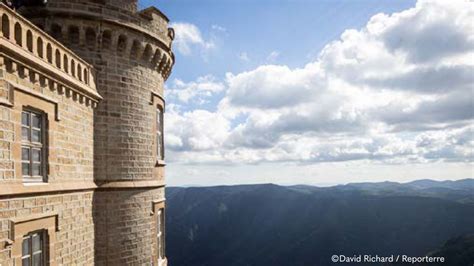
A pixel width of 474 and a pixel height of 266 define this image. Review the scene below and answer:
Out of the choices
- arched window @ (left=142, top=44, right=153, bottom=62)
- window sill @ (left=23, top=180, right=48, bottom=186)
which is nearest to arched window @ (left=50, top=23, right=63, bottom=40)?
arched window @ (left=142, top=44, right=153, bottom=62)

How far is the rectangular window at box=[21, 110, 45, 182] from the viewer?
29.5 feet

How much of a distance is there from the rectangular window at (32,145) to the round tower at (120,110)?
227cm

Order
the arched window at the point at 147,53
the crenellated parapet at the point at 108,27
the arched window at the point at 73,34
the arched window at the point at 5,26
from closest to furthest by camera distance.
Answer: the arched window at the point at 5,26 < the crenellated parapet at the point at 108,27 < the arched window at the point at 73,34 < the arched window at the point at 147,53

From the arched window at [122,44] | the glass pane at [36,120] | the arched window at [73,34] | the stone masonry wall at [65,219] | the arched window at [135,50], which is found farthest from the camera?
the arched window at [135,50]

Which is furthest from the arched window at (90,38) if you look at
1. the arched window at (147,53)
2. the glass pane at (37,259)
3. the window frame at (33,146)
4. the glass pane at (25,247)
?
the glass pane at (37,259)

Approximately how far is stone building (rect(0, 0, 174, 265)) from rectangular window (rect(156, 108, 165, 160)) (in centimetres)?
4

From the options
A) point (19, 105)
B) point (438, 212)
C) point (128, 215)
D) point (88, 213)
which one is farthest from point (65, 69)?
point (438, 212)

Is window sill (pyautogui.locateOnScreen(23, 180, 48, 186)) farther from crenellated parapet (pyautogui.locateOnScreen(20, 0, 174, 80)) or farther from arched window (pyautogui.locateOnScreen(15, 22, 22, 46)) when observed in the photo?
crenellated parapet (pyautogui.locateOnScreen(20, 0, 174, 80))

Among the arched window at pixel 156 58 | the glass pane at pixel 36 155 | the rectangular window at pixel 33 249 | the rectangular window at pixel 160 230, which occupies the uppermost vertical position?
the arched window at pixel 156 58

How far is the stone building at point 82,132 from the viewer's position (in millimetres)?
8406

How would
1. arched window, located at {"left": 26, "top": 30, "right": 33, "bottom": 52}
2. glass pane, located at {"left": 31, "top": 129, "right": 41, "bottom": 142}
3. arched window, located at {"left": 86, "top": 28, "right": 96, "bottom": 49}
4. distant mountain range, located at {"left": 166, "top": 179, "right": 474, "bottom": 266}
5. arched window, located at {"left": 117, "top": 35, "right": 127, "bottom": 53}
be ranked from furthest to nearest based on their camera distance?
1. distant mountain range, located at {"left": 166, "top": 179, "right": 474, "bottom": 266}
2. arched window, located at {"left": 117, "top": 35, "right": 127, "bottom": 53}
3. arched window, located at {"left": 86, "top": 28, "right": 96, "bottom": 49}
4. glass pane, located at {"left": 31, "top": 129, "right": 41, "bottom": 142}
5. arched window, located at {"left": 26, "top": 30, "right": 33, "bottom": 52}

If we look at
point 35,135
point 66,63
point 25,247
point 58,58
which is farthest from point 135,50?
point 25,247

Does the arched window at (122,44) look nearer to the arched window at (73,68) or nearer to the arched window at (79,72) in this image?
the arched window at (79,72)

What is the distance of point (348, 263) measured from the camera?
128 meters
